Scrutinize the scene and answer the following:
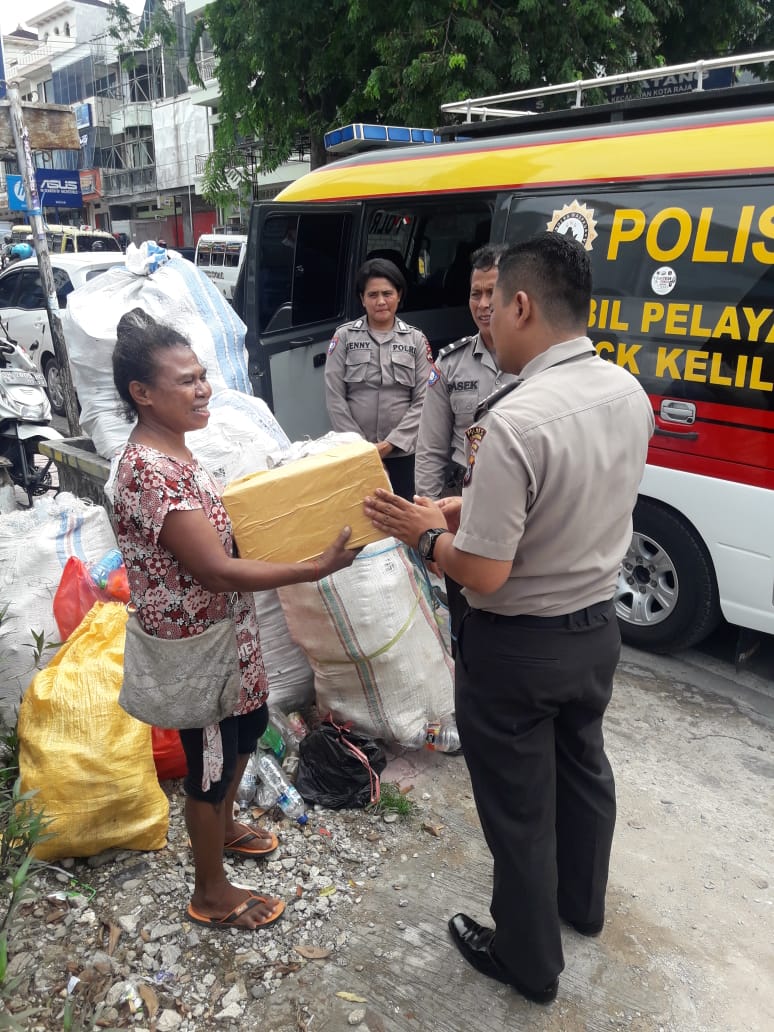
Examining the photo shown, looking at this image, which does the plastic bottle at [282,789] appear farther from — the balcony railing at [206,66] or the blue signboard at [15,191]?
the balcony railing at [206,66]

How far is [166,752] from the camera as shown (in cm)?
272

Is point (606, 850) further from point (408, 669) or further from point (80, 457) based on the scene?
point (80, 457)

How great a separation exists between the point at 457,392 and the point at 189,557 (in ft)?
5.76

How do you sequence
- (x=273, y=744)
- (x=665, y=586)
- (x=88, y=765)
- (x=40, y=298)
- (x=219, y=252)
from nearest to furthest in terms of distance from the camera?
(x=88, y=765)
(x=273, y=744)
(x=665, y=586)
(x=40, y=298)
(x=219, y=252)

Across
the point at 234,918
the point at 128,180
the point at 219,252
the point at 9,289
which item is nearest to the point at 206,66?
the point at 128,180

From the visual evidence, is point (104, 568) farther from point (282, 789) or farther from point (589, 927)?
point (589, 927)

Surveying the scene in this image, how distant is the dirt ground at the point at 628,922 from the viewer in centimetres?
200

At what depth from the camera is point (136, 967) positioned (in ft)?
6.90

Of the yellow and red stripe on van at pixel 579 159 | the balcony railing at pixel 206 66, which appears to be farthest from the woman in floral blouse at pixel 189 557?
the balcony railing at pixel 206 66

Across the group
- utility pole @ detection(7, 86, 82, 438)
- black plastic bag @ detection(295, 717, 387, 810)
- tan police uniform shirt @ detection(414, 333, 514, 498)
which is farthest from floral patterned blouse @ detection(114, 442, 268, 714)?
utility pole @ detection(7, 86, 82, 438)

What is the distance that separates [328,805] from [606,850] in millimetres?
982

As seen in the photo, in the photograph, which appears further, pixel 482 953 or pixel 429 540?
pixel 482 953

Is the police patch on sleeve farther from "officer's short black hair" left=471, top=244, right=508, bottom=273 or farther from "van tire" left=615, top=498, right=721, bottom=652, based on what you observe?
"van tire" left=615, top=498, right=721, bottom=652

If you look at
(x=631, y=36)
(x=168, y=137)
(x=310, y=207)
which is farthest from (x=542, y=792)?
(x=168, y=137)
